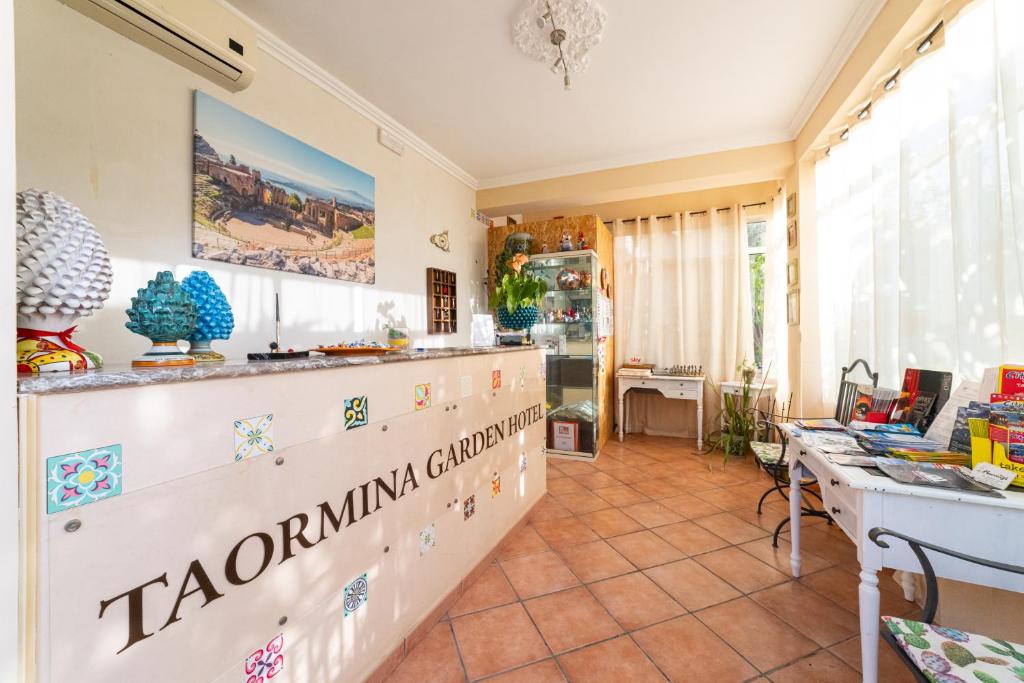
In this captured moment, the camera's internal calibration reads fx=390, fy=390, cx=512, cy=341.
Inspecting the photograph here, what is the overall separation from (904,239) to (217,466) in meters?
2.99

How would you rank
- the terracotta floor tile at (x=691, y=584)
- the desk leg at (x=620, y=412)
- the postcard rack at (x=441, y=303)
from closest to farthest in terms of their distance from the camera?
the terracotta floor tile at (x=691, y=584), the postcard rack at (x=441, y=303), the desk leg at (x=620, y=412)

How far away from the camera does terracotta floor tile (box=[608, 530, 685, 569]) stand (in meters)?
2.17

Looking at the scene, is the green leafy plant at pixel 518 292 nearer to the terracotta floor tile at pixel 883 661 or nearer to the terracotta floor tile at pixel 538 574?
the terracotta floor tile at pixel 538 574

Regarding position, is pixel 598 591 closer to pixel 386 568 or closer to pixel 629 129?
pixel 386 568

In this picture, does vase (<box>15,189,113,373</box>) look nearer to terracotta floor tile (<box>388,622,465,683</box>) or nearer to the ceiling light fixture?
terracotta floor tile (<box>388,622,465,683</box>)

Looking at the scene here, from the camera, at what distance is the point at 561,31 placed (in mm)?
2168

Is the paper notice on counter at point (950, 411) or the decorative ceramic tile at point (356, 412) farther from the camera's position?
the paper notice on counter at point (950, 411)

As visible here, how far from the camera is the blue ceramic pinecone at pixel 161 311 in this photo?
914mm

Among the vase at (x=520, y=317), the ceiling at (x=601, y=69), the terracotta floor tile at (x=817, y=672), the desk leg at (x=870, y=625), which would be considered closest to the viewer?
the desk leg at (x=870, y=625)

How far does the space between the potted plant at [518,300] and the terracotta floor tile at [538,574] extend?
59.5 inches

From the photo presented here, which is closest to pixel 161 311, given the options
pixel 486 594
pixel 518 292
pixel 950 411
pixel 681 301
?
pixel 486 594

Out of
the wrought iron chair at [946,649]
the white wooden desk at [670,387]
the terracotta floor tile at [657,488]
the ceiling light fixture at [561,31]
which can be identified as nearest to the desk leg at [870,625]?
the wrought iron chair at [946,649]

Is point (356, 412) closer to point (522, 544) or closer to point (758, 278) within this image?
point (522, 544)

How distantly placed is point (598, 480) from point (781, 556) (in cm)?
141
